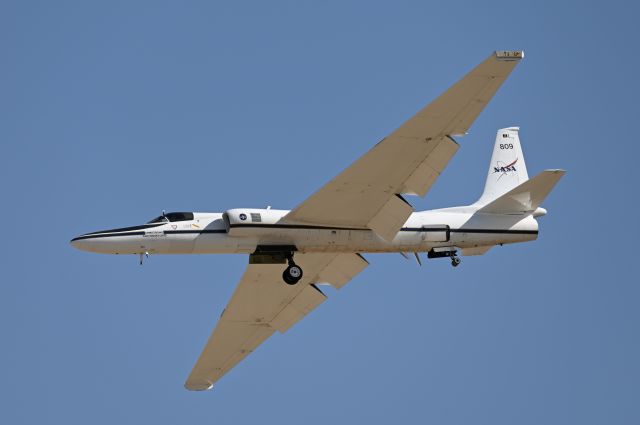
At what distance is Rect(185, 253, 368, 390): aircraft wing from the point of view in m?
39.3

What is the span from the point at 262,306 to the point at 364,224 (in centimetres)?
660

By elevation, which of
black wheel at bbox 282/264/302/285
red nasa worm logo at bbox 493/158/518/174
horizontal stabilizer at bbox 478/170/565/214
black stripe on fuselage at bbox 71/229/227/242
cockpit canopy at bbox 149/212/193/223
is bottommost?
black wheel at bbox 282/264/302/285

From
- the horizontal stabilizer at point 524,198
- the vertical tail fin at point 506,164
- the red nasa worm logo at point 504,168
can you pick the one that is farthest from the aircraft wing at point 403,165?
the red nasa worm logo at point 504,168

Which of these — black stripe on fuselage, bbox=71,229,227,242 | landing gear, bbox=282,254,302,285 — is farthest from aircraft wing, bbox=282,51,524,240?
black stripe on fuselage, bbox=71,229,227,242

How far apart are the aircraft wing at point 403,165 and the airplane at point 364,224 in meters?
0.03

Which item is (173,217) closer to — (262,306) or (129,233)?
(129,233)

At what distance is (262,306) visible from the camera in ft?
135

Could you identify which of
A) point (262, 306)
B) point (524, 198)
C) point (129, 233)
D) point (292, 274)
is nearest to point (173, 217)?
point (129, 233)

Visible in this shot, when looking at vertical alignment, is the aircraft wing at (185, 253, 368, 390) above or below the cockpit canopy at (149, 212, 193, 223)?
below

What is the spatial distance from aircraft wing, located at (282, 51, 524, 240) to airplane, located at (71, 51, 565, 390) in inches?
→ 1.2

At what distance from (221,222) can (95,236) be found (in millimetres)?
3784

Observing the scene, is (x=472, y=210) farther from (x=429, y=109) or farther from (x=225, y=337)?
(x=225, y=337)

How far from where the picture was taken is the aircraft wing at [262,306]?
3934cm

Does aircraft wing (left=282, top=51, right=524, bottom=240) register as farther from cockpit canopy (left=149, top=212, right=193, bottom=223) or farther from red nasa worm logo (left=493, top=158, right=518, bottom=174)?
red nasa worm logo (left=493, top=158, right=518, bottom=174)
